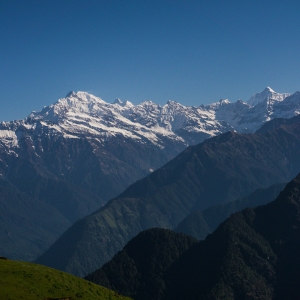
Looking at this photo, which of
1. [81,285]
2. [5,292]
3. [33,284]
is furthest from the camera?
[81,285]

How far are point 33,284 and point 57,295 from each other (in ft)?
15.7

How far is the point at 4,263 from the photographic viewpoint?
11019 centimetres

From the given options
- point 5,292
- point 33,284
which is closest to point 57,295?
point 33,284

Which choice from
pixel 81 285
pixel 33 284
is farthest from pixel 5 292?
pixel 81 285

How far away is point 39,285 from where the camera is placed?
105812 mm

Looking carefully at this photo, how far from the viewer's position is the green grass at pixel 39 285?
329 ft

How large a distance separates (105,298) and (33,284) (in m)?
17.2

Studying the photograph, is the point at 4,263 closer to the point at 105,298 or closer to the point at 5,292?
the point at 5,292

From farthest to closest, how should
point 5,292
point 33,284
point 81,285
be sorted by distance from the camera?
point 81,285
point 33,284
point 5,292

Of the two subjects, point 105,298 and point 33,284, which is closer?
point 33,284

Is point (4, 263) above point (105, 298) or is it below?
A: above

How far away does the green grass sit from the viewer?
100250 millimetres

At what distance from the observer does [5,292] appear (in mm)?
97688

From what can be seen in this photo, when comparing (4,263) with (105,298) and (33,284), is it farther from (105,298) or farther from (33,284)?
(105,298)
